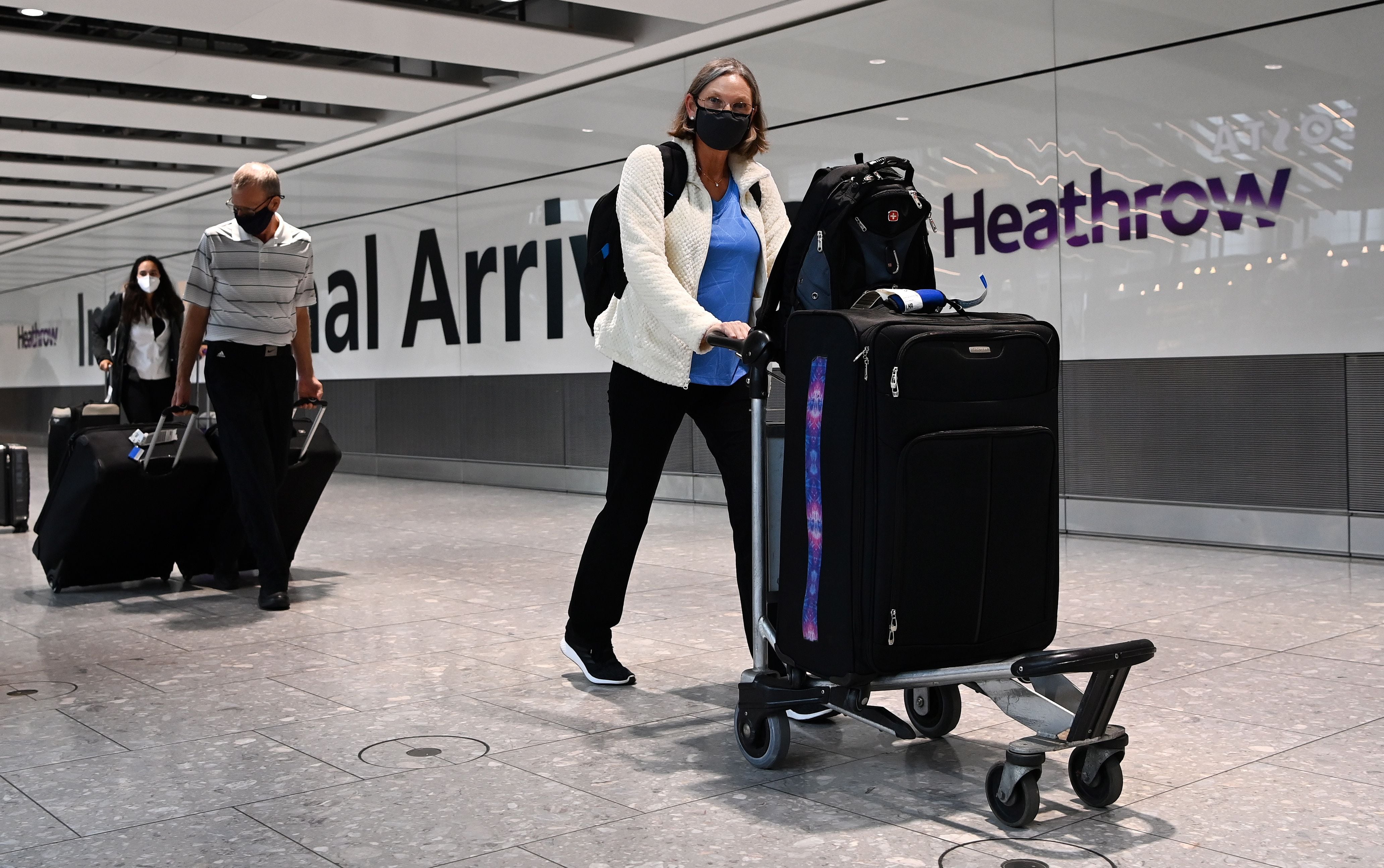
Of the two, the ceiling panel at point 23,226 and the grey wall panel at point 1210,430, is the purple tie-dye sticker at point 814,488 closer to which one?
the grey wall panel at point 1210,430

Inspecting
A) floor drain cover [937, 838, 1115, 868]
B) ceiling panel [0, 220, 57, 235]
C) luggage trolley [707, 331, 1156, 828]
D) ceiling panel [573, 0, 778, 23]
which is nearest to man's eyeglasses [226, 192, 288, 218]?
luggage trolley [707, 331, 1156, 828]

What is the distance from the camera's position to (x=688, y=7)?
830 cm

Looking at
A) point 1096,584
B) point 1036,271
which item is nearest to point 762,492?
point 1096,584

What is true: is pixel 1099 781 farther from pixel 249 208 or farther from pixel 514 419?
pixel 514 419

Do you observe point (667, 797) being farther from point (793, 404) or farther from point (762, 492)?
point (793, 404)

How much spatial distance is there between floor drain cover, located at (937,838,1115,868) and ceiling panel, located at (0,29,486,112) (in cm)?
896

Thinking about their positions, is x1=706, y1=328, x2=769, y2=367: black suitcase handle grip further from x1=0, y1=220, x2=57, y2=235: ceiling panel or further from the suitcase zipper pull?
x1=0, y1=220, x2=57, y2=235: ceiling panel

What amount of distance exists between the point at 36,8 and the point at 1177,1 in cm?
691

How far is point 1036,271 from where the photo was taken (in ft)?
24.3

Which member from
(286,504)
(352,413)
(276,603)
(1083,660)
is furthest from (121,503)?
(352,413)

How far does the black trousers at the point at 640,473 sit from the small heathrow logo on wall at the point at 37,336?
66.4 ft

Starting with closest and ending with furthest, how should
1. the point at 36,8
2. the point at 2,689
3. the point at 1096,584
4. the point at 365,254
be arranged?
the point at 2,689
the point at 1096,584
the point at 36,8
the point at 365,254

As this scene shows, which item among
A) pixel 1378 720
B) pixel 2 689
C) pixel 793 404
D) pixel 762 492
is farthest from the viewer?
pixel 2 689

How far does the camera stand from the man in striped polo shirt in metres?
5.10
